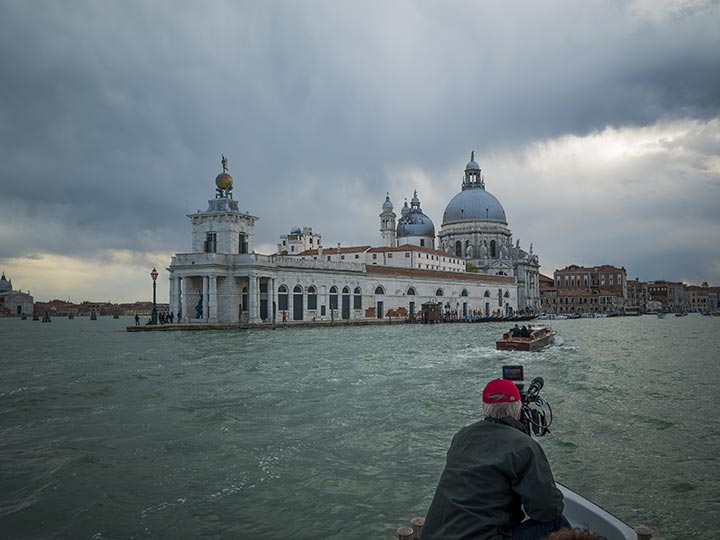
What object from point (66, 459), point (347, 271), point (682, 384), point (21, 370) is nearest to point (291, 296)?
point (347, 271)

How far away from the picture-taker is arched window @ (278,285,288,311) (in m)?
52.2

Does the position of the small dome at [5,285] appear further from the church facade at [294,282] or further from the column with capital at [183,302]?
the column with capital at [183,302]

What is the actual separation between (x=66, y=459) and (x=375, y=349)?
64.9 ft

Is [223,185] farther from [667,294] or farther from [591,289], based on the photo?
[667,294]

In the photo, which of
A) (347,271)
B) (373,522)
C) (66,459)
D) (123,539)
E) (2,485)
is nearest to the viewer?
(123,539)

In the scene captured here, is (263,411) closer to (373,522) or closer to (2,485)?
(2,485)

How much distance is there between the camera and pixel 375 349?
27.9 metres

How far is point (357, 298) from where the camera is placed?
5997 cm

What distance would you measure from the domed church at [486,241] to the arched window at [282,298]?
161 feet

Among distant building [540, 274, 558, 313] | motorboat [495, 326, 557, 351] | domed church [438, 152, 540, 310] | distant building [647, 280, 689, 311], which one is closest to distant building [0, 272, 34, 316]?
domed church [438, 152, 540, 310]

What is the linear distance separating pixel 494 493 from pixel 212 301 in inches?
1819

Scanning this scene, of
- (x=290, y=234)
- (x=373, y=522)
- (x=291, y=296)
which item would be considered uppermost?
(x=290, y=234)

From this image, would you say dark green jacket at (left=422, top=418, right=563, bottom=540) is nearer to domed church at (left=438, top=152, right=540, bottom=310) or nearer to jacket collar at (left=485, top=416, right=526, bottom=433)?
jacket collar at (left=485, top=416, right=526, bottom=433)

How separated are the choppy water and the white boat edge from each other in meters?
2.35
